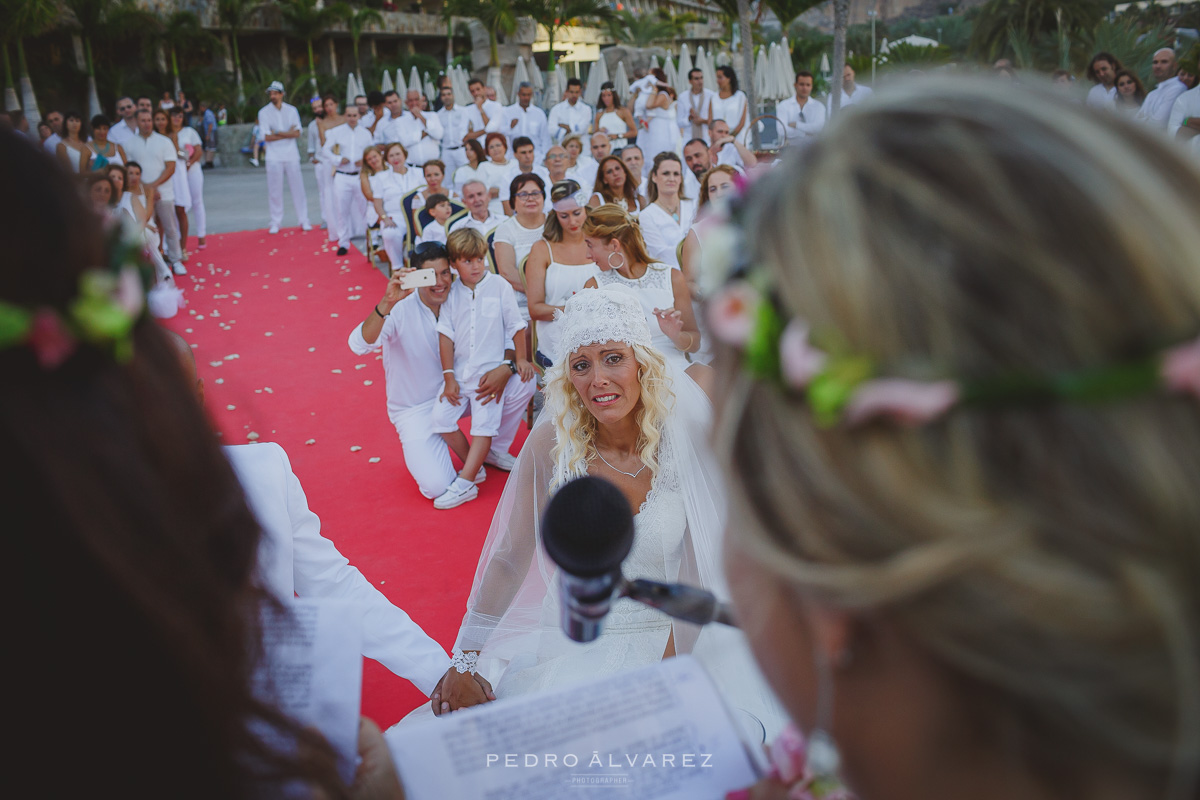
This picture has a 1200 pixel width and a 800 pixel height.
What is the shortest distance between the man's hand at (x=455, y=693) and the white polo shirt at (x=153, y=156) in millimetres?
10978

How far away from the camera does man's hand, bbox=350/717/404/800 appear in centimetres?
115

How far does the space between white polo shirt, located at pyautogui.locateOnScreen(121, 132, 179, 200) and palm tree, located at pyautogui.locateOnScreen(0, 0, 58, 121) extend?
8522 millimetres

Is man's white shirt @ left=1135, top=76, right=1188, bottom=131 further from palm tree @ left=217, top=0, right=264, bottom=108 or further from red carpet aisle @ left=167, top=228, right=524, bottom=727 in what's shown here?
palm tree @ left=217, top=0, right=264, bottom=108

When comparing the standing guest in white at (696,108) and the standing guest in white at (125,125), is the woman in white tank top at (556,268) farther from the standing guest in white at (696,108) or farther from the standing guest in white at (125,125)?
the standing guest in white at (125,125)

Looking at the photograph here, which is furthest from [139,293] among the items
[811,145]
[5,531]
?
[811,145]

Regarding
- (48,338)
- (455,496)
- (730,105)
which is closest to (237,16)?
(730,105)

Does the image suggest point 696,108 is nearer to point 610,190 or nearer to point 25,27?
point 610,190

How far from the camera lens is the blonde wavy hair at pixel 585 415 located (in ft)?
10.7

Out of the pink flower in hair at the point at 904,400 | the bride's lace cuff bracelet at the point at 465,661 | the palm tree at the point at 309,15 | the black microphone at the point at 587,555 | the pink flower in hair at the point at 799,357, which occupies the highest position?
the palm tree at the point at 309,15

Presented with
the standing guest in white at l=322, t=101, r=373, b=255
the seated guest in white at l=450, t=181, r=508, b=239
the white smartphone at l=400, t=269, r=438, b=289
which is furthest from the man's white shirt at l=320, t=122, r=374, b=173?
the white smartphone at l=400, t=269, r=438, b=289

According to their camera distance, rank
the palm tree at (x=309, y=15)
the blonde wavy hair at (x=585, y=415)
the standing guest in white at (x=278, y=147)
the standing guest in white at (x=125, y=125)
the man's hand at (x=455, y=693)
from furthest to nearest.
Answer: the palm tree at (x=309, y=15) → the standing guest in white at (x=278, y=147) → the standing guest in white at (x=125, y=125) → the blonde wavy hair at (x=585, y=415) → the man's hand at (x=455, y=693)

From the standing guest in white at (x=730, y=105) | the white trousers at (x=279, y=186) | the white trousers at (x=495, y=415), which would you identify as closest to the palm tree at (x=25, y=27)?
the white trousers at (x=279, y=186)

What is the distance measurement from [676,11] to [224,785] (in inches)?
1803

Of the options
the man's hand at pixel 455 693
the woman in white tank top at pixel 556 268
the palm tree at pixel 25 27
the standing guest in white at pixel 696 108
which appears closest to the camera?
the man's hand at pixel 455 693
